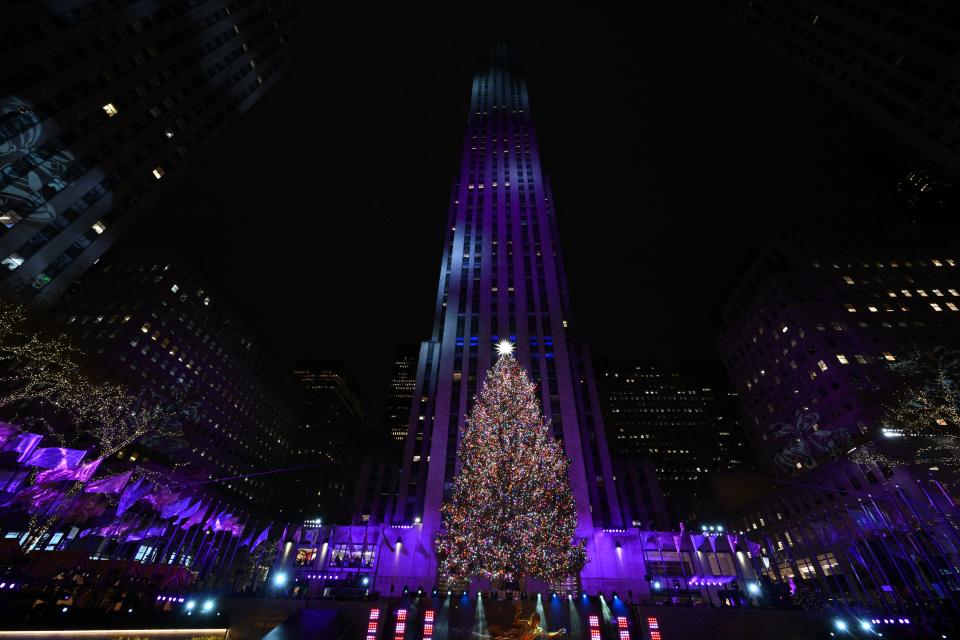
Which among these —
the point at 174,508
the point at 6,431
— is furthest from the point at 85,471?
the point at 174,508

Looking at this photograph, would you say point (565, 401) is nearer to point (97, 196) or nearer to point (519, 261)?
point (519, 261)

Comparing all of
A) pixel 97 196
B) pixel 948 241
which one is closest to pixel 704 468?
pixel 948 241

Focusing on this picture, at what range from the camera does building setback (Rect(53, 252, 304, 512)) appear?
5922 centimetres

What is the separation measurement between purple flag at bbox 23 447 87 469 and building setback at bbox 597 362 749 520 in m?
105

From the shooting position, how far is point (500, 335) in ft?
156

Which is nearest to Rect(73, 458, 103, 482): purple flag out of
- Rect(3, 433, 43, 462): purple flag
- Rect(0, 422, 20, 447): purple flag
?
Rect(3, 433, 43, 462): purple flag

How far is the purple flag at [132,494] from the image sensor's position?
77.7 feet

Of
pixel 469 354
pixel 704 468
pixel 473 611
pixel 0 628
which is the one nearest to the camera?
pixel 0 628

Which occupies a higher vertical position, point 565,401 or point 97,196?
point 97,196

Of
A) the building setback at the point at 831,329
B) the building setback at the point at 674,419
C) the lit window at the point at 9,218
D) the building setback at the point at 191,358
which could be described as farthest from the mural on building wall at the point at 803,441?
the lit window at the point at 9,218

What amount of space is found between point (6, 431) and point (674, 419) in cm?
13799

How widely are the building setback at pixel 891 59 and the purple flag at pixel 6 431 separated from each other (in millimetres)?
72374

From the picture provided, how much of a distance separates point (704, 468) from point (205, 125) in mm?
133042

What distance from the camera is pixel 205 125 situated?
53938 millimetres
